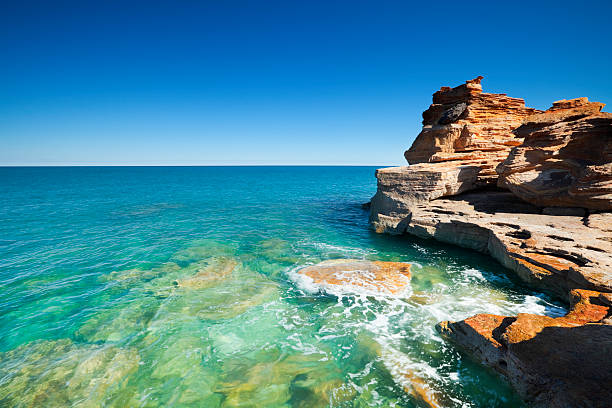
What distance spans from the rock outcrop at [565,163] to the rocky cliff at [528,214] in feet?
0.14

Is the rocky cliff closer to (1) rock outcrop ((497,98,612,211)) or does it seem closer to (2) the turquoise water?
(1) rock outcrop ((497,98,612,211))

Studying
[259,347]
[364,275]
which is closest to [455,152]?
[364,275]

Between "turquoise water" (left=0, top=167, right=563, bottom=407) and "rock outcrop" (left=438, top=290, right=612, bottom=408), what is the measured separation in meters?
0.60

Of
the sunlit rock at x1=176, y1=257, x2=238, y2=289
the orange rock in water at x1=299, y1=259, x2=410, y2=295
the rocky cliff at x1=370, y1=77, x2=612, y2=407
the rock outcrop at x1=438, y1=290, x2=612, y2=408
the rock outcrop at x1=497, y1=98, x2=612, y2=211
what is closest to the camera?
the rock outcrop at x1=438, y1=290, x2=612, y2=408

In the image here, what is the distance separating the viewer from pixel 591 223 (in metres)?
10.9

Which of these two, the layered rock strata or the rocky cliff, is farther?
the layered rock strata

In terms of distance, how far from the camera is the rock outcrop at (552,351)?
12.7ft

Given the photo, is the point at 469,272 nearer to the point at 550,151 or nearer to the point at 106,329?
the point at 550,151

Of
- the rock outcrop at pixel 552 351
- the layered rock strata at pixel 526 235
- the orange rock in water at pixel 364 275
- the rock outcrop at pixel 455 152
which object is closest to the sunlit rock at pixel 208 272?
the orange rock in water at pixel 364 275

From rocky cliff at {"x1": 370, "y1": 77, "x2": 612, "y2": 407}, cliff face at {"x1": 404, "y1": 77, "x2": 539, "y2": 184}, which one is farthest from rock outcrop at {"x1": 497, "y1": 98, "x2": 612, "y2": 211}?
cliff face at {"x1": 404, "y1": 77, "x2": 539, "y2": 184}

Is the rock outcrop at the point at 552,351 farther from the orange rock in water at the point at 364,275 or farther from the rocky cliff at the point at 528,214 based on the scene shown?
the orange rock in water at the point at 364,275

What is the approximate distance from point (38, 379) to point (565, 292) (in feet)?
51.0

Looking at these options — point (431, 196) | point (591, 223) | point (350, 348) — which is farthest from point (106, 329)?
point (591, 223)

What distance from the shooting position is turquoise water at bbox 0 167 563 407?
5812 millimetres
